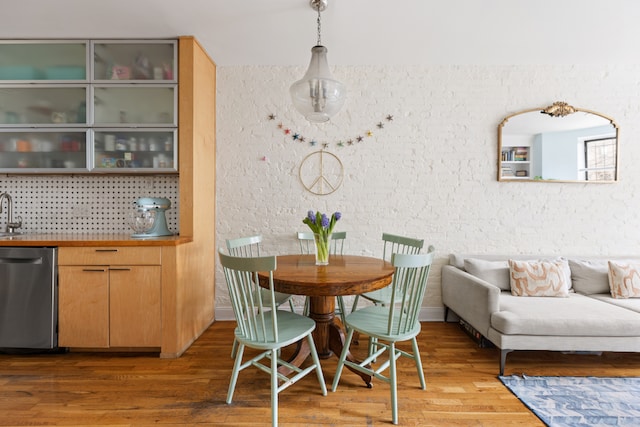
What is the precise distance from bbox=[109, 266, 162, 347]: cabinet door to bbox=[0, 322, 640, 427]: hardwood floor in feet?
0.56

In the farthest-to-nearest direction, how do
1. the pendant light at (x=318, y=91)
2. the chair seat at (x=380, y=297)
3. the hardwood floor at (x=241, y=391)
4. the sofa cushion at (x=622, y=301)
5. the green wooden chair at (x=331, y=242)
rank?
the green wooden chair at (x=331, y=242), the sofa cushion at (x=622, y=301), the chair seat at (x=380, y=297), the pendant light at (x=318, y=91), the hardwood floor at (x=241, y=391)

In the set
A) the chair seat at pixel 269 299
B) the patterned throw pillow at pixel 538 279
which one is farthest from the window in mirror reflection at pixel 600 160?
the chair seat at pixel 269 299

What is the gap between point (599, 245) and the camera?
3.42m

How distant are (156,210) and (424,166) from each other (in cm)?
257

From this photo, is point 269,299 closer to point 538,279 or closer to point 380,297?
point 380,297

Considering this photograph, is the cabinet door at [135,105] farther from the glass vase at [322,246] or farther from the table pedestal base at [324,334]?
the table pedestal base at [324,334]

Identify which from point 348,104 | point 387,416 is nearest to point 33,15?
point 348,104

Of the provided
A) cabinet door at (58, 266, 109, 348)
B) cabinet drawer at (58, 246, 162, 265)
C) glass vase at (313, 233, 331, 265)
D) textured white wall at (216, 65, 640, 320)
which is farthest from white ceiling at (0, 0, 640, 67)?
cabinet door at (58, 266, 109, 348)

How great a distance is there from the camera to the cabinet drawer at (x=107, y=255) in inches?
101

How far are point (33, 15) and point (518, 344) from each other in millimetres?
4327

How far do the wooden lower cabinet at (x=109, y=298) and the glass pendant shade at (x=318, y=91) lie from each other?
1576mm

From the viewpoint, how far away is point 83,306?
257 cm

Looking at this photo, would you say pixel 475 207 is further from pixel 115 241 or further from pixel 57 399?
pixel 57 399

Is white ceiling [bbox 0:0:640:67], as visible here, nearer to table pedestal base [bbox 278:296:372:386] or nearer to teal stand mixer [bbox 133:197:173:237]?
teal stand mixer [bbox 133:197:173:237]
